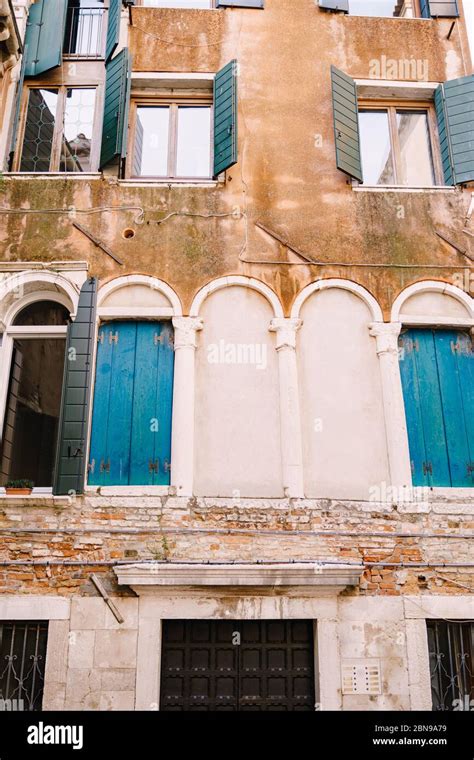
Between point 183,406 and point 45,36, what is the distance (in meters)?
5.97

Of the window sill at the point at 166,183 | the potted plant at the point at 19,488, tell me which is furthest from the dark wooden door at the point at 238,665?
the window sill at the point at 166,183

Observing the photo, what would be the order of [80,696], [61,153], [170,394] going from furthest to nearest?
[61,153]
[170,394]
[80,696]

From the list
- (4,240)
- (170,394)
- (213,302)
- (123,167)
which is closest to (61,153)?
(123,167)

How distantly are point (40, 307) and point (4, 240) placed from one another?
0.95 m

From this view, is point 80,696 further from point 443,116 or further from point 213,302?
point 443,116

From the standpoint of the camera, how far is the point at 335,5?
1059 centimetres

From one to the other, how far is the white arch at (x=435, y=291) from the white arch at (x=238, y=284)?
1.47 m

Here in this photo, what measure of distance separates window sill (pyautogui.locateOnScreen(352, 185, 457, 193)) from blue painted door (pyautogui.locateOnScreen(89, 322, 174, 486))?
3.18 meters

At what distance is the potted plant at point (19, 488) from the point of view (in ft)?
26.7

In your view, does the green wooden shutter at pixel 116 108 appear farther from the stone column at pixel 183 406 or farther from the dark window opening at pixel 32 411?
the dark window opening at pixel 32 411

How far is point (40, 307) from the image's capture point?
31.3 feet

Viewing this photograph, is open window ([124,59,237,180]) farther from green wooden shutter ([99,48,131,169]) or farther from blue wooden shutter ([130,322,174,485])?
blue wooden shutter ([130,322,174,485])

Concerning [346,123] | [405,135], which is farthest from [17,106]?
[405,135]
